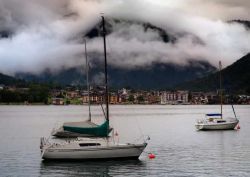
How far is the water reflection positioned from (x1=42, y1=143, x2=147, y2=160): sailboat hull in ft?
1.85

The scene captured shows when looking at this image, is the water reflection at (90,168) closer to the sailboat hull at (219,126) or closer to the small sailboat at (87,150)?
the small sailboat at (87,150)

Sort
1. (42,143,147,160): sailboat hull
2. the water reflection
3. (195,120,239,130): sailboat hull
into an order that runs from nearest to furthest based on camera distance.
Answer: the water reflection → (42,143,147,160): sailboat hull → (195,120,239,130): sailboat hull

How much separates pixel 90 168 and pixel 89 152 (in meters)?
2.18


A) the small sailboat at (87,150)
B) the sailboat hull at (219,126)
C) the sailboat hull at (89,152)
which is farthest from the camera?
the sailboat hull at (219,126)

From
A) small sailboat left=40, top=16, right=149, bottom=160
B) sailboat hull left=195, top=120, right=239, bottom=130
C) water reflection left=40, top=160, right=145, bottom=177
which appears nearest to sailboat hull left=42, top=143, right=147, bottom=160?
small sailboat left=40, top=16, right=149, bottom=160

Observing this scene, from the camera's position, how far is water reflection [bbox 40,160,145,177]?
48719 millimetres

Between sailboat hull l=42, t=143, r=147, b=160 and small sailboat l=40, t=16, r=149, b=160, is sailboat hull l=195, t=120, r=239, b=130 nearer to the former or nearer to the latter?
small sailboat l=40, t=16, r=149, b=160

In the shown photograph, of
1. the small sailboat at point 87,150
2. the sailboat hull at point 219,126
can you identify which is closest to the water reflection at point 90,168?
the small sailboat at point 87,150

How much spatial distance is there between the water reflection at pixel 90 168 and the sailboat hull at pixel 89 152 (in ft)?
1.85

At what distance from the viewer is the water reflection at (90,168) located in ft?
160


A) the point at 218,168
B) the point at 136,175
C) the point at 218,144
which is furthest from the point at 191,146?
the point at 136,175

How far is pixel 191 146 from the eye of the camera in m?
73.0

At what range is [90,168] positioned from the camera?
51.0 meters

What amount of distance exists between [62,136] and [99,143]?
33.2 metres
